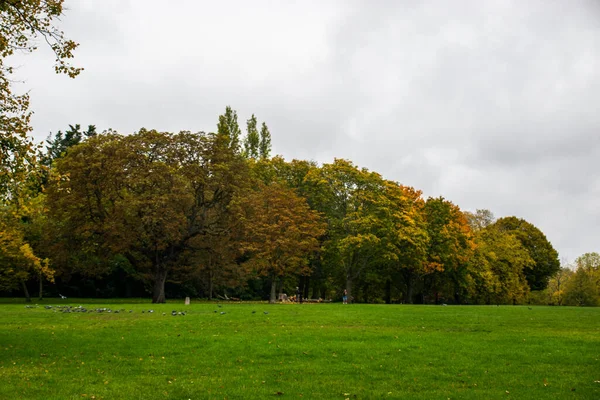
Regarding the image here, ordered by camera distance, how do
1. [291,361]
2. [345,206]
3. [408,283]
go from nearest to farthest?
[291,361]
[345,206]
[408,283]

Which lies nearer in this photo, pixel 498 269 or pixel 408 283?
pixel 408 283

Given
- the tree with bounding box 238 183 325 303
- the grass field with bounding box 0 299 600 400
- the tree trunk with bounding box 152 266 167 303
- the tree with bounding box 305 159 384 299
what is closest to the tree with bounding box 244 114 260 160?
the tree with bounding box 305 159 384 299

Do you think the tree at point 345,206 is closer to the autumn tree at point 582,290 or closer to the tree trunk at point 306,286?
the tree trunk at point 306,286

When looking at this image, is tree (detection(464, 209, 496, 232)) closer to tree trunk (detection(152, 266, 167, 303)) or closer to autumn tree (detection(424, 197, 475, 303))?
autumn tree (detection(424, 197, 475, 303))

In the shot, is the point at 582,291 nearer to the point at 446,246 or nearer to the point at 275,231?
the point at 446,246

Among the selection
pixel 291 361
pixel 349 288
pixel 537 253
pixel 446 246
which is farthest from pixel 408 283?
pixel 291 361

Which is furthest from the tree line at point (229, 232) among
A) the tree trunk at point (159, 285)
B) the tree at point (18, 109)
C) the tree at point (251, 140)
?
the tree at point (18, 109)

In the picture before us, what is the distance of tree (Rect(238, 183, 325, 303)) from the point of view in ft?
170

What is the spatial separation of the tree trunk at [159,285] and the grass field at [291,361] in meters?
25.7

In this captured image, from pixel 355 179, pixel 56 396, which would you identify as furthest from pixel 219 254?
pixel 56 396

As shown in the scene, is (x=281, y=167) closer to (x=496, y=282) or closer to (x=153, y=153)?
(x=153, y=153)

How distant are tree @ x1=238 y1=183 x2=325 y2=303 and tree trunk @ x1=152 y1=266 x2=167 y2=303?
8.84 m

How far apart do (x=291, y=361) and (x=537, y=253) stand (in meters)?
86.8

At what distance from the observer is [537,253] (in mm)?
89000
